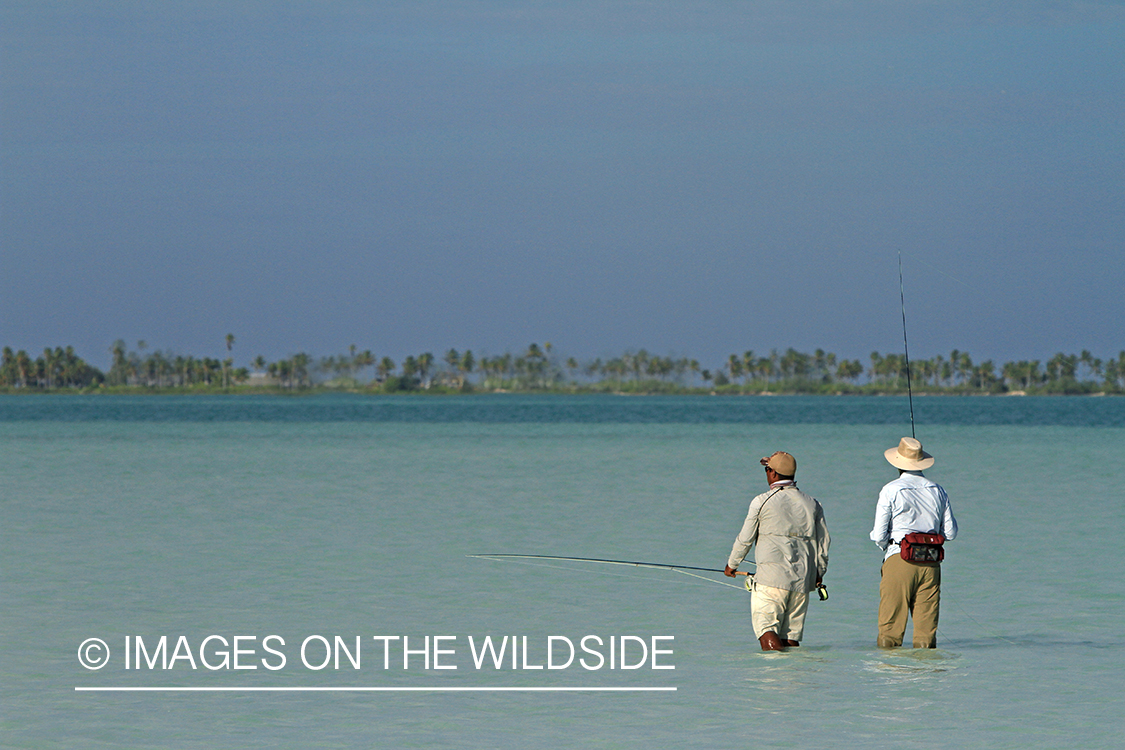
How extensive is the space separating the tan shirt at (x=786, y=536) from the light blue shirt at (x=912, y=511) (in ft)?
1.27

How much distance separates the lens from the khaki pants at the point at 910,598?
8.84 m

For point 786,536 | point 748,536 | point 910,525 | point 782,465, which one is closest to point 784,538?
point 786,536

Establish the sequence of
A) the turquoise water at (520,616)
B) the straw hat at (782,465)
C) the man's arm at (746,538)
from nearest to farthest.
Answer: the turquoise water at (520,616)
the man's arm at (746,538)
the straw hat at (782,465)

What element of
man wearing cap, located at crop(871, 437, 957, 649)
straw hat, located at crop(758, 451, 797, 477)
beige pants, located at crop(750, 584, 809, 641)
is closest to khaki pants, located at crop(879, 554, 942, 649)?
man wearing cap, located at crop(871, 437, 957, 649)

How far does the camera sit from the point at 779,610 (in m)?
9.09

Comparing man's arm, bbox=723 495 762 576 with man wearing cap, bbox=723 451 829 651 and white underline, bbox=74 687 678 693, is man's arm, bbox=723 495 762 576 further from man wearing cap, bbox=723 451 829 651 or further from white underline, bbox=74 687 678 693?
white underline, bbox=74 687 678 693

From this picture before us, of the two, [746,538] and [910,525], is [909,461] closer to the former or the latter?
[910,525]

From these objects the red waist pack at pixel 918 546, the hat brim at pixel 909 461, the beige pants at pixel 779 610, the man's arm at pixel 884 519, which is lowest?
the beige pants at pixel 779 610

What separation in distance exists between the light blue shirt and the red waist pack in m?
0.03

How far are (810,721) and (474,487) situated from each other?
20956mm

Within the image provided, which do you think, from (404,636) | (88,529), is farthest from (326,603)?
(88,529)

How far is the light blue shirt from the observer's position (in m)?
8.70

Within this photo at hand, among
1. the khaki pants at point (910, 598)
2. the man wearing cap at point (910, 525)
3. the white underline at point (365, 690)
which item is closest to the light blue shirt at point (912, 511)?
the man wearing cap at point (910, 525)

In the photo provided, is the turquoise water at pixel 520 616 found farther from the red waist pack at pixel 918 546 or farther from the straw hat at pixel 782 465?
the straw hat at pixel 782 465
